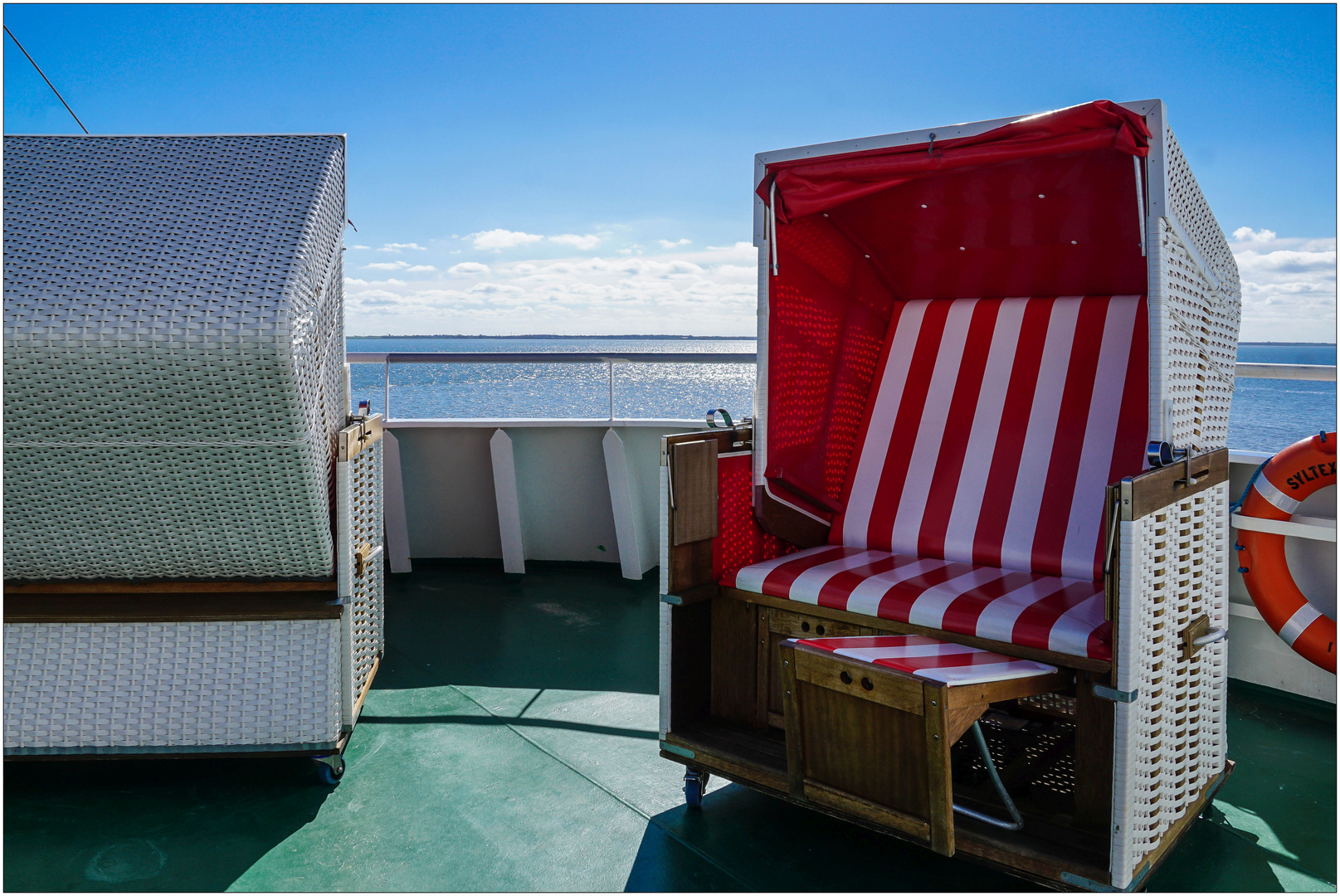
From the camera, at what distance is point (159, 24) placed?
472cm

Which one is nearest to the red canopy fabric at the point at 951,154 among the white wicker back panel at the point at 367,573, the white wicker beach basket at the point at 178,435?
the white wicker beach basket at the point at 178,435

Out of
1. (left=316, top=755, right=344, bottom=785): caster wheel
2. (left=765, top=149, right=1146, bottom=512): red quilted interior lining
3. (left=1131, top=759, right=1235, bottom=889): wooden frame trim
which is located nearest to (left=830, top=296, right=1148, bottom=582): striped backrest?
(left=765, top=149, right=1146, bottom=512): red quilted interior lining

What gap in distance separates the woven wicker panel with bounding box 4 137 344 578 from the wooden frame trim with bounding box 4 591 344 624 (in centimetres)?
7

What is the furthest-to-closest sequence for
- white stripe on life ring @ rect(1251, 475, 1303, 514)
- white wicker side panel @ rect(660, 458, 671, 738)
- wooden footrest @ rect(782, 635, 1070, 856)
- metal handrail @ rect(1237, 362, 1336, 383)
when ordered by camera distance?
metal handrail @ rect(1237, 362, 1336, 383) < white stripe on life ring @ rect(1251, 475, 1303, 514) < white wicker side panel @ rect(660, 458, 671, 738) < wooden footrest @ rect(782, 635, 1070, 856)

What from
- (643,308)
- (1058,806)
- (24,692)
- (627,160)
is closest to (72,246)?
(24,692)

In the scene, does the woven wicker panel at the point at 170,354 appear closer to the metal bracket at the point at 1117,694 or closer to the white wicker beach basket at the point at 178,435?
the white wicker beach basket at the point at 178,435

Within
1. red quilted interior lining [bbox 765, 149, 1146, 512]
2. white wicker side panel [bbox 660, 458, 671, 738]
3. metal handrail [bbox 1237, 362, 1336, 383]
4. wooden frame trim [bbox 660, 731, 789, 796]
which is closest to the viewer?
wooden frame trim [bbox 660, 731, 789, 796]

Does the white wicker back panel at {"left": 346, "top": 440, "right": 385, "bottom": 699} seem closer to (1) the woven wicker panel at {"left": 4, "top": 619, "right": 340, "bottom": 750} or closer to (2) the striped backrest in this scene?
(1) the woven wicker panel at {"left": 4, "top": 619, "right": 340, "bottom": 750}

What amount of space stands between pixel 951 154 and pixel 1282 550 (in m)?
1.72

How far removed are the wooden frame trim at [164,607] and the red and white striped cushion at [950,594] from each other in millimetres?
1151

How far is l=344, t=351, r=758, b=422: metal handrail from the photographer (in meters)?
3.79

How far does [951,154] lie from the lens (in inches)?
67.4

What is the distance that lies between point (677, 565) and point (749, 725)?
19.6 inches

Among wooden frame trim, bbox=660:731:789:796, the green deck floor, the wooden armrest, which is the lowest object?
the green deck floor
